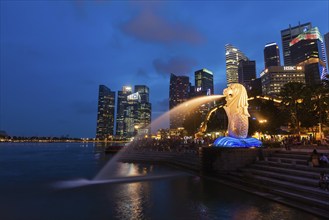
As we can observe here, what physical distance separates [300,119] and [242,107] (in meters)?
31.8

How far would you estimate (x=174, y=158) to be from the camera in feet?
109

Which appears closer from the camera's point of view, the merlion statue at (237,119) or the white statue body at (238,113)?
the merlion statue at (237,119)

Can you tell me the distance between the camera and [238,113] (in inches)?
902

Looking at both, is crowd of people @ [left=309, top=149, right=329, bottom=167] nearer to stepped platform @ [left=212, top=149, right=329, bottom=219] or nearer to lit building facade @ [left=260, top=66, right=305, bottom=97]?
stepped platform @ [left=212, top=149, right=329, bottom=219]

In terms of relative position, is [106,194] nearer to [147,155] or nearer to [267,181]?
[267,181]

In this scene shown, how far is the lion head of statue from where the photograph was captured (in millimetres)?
22969

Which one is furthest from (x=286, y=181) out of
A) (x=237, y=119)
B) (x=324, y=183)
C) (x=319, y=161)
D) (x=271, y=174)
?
(x=237, y=119)

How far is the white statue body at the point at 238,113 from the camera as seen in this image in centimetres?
2283

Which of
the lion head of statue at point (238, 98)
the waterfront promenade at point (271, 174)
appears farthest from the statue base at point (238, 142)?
the lion head of statue at point (238, 98)

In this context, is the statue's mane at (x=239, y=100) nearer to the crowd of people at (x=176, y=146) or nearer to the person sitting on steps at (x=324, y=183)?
the crowd of people at (x=176, y=146)

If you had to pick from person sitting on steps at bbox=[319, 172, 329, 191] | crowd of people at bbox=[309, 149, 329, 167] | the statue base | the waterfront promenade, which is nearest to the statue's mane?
the statue base

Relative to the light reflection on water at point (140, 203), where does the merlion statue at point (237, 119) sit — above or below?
above

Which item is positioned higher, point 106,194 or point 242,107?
point 242,107

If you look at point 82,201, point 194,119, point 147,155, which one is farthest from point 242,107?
point 194,119
